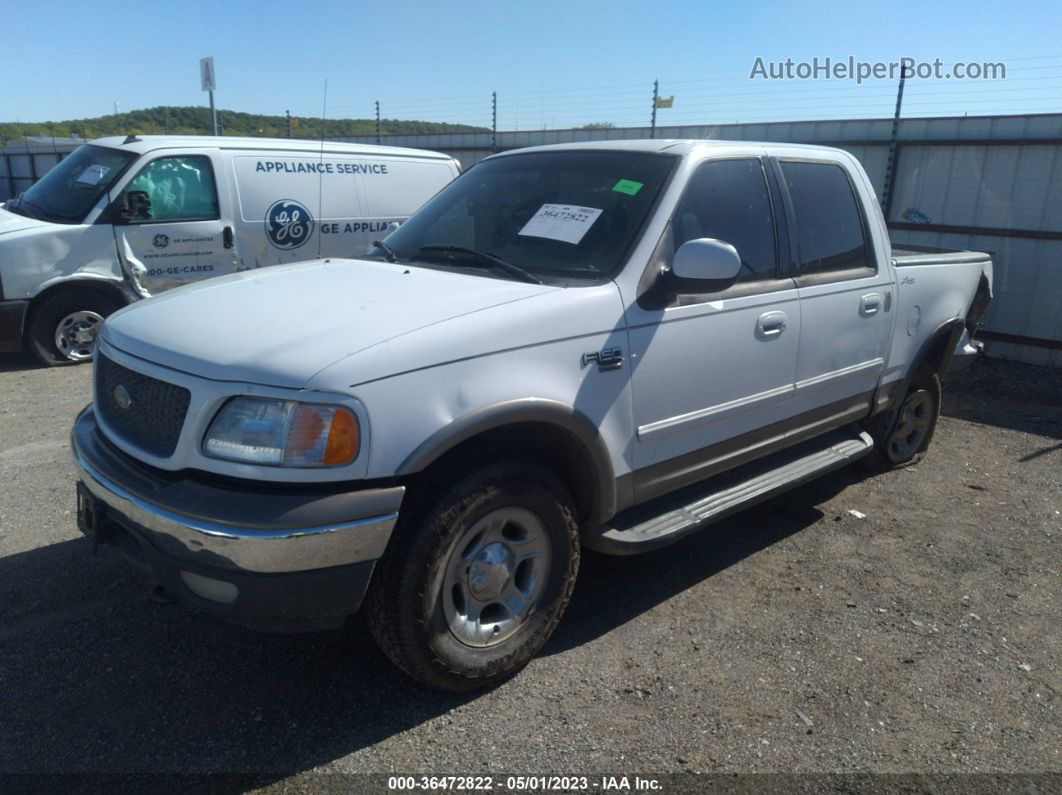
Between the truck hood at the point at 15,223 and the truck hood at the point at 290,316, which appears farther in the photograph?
the truck hood at the point at 15,223

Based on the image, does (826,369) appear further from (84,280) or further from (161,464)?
(84,280)

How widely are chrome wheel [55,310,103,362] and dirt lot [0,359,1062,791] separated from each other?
11.2ft

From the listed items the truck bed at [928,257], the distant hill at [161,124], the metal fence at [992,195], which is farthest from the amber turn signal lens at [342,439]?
the distant hill at [161,124]

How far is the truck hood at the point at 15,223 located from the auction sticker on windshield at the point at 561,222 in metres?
5.95

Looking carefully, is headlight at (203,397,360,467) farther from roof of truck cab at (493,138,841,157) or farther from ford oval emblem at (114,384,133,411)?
roof of truck cab at (493,138,841,157)

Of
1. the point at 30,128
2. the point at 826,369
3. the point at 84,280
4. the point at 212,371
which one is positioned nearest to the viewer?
the point at 212,371

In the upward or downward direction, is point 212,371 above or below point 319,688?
above

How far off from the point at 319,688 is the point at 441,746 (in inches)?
22.7

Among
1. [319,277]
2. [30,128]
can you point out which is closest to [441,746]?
[319,277]

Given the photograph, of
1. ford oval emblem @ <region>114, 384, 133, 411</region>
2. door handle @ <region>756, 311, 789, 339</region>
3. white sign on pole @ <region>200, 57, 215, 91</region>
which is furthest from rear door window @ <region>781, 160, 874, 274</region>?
white sign on pole @ <region>200, 57, 215, 91</region>

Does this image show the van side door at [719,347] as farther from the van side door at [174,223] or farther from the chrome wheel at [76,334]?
the chrome wheel at [76,334]

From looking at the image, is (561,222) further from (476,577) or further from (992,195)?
(992,195)

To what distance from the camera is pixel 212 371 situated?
265cm

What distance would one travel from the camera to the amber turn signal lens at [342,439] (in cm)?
253
